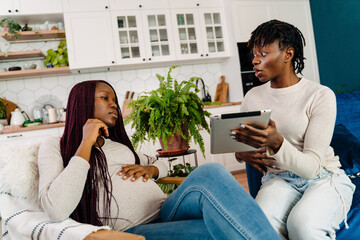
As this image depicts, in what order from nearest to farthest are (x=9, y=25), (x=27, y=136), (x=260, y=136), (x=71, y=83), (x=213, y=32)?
1. (x=260, y=136)
2. (x=27, y=136)
3. (x=9, y=25)
4. (x=71, y=83)
5. (x=213, y=32)

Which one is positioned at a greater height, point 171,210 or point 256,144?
point 256,144

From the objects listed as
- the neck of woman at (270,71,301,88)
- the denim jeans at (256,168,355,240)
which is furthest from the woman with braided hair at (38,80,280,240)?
the neck of woman at (270,71,301,88)

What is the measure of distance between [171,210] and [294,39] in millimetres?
938

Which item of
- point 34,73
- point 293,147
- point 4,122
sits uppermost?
point 34,73

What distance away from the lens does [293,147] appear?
115cm

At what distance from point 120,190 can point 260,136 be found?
1.90ft

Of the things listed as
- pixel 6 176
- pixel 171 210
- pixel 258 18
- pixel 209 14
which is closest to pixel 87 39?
pixel 209 14

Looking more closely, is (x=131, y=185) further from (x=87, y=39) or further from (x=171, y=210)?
(x=87, y=39)

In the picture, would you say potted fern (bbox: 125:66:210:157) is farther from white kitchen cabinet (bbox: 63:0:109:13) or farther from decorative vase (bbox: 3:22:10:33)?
decorative vase (bbox: 3:22:10:33)

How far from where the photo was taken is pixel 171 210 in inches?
46.8

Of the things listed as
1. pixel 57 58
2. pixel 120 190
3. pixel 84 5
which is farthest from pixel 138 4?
pixel 120 190

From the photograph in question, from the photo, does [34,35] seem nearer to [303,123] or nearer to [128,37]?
[128,37]

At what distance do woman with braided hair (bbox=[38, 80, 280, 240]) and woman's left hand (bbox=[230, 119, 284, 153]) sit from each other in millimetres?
148

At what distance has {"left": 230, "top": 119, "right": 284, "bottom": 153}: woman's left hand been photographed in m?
1.08
